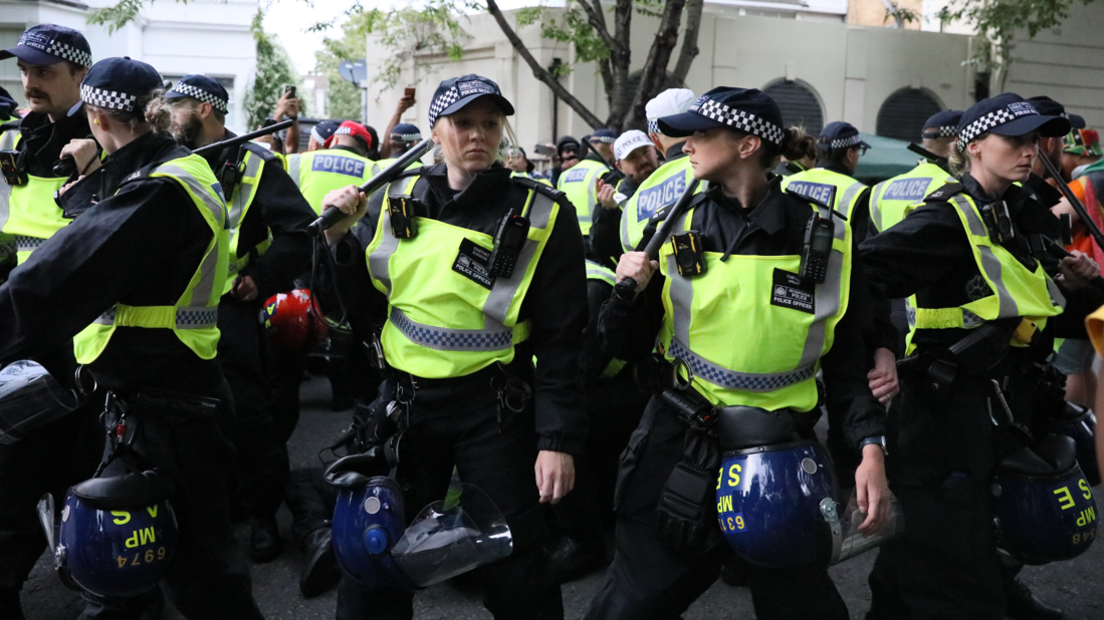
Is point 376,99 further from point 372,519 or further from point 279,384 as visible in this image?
point 372,519

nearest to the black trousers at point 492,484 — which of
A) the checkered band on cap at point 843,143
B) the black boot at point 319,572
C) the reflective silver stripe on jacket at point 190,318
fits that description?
the reflective silver stripe on jacket at point 190,318

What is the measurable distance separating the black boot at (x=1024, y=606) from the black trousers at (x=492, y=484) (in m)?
2.13

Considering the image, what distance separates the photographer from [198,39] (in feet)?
78.2

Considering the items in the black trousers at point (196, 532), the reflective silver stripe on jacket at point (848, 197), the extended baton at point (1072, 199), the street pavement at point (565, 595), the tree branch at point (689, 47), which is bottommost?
the street pavement at point (565, 595)

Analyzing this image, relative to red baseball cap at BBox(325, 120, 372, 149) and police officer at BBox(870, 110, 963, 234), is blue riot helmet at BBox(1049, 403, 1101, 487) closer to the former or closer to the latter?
police officer at BBox(870, 110, 963, 234)

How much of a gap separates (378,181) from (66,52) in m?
1.71

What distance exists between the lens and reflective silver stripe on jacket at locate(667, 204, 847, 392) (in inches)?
109

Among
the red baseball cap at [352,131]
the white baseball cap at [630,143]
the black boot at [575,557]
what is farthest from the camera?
the red baseball cap at [352,131]

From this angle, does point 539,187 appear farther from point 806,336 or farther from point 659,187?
point 659,187

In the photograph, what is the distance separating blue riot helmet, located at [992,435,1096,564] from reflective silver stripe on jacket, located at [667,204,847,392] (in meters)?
0.99

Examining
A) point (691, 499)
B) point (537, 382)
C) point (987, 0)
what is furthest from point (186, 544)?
point (987, 0)

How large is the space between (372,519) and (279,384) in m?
2.72

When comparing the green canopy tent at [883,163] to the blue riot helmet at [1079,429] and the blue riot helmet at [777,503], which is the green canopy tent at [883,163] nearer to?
the blue riot helmet at [1079,429]

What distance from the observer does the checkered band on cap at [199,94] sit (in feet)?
14.8
